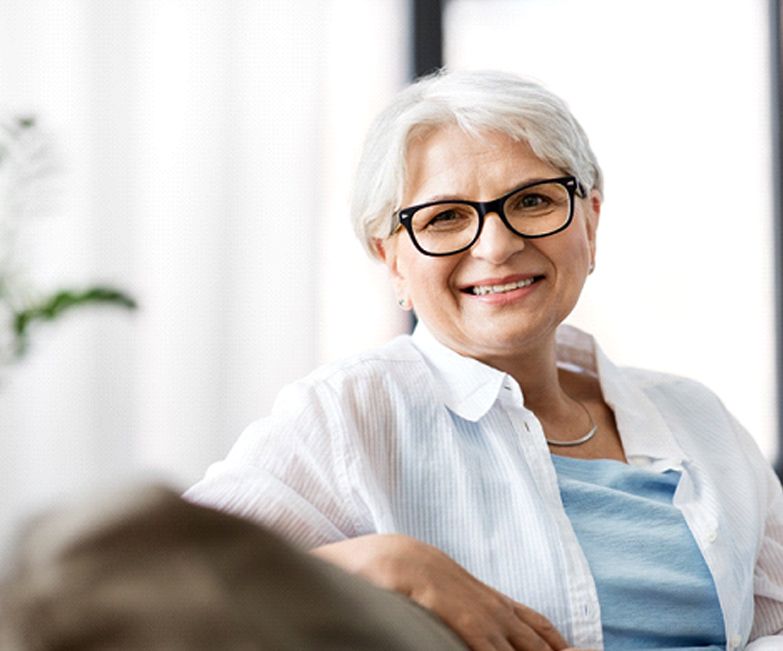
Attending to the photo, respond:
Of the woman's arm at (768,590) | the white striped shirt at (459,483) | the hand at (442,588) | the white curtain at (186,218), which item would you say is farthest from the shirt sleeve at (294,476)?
the white curtain at (186,218)

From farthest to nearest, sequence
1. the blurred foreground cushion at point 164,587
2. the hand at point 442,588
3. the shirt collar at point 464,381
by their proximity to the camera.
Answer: the shirt collar at point 464,381
the hand at point 442,588
the blurred foreground cushion at point 164,587

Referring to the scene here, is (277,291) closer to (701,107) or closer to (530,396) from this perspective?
(701,107)

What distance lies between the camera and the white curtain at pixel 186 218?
329 cm

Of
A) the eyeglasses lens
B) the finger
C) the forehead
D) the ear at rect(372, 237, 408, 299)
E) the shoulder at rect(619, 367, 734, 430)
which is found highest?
the forehead

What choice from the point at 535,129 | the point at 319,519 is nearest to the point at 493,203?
the point at 535,129

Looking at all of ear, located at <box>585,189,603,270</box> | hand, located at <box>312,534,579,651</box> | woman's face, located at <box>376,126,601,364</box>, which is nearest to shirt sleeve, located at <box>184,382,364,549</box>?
hand, located at <box>312,534,579,651</box>

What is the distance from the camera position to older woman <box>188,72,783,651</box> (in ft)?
4.10

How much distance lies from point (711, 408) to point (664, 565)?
38cm

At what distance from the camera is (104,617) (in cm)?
46

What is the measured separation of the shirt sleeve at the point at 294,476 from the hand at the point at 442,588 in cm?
13

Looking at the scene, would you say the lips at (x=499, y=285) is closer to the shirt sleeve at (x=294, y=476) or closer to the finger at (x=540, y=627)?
the shirt sleeve at (x=294, y=476)

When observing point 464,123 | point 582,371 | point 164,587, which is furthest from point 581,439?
point 164,587

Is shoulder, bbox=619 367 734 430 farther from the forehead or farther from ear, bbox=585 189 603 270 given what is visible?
the forehead

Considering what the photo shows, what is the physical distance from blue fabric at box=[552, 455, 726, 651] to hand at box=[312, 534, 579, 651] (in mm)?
238
